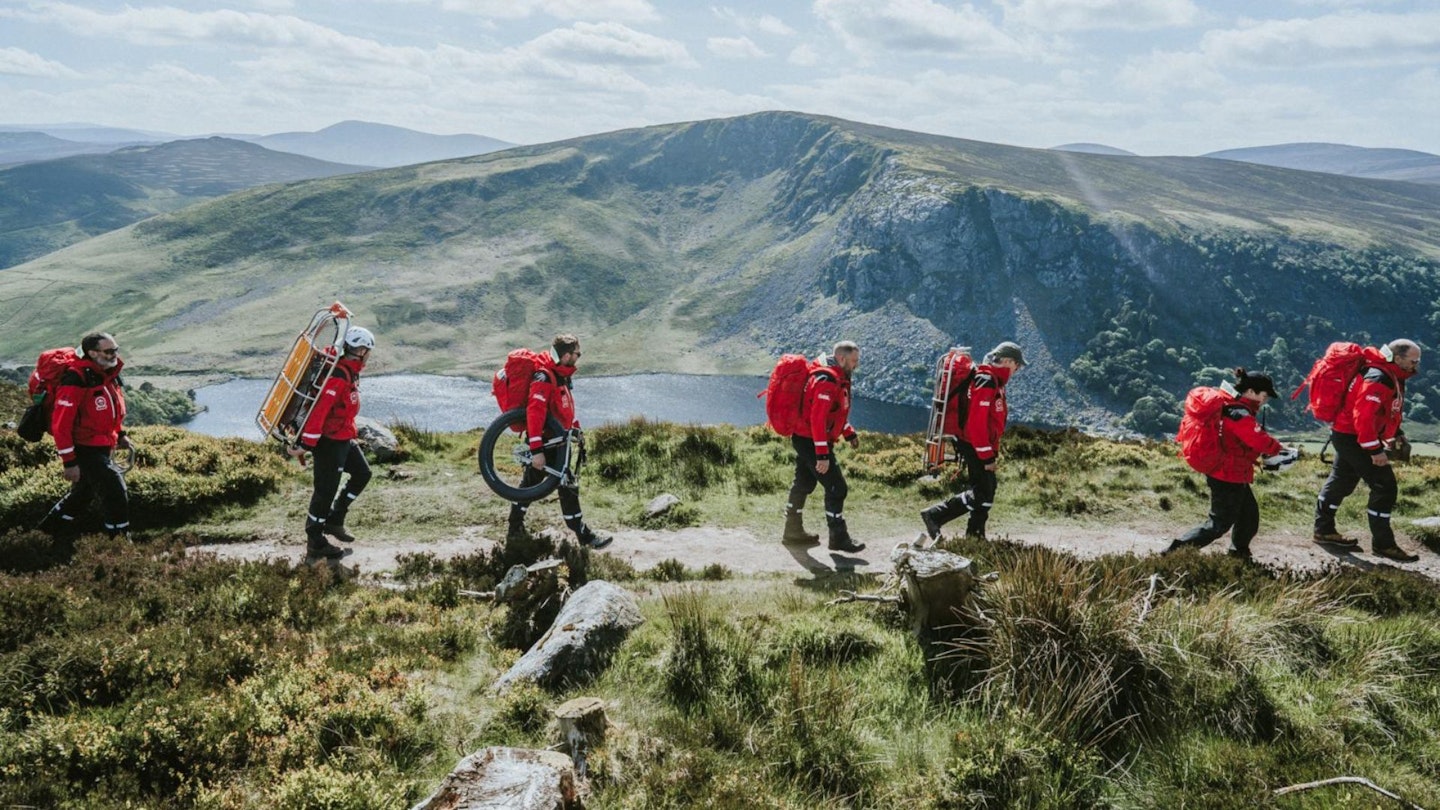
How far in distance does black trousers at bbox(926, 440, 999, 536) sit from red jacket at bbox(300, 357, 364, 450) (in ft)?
28.1

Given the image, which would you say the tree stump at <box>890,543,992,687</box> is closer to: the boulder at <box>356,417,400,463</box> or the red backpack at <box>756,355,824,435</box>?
the red backpack at <box>756,355,824,435</box>

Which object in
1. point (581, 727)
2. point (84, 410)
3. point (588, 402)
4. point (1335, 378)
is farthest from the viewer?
point (588, 402)

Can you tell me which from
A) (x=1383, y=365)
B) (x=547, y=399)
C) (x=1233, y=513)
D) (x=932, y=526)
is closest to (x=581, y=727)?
(x=547, y=399)

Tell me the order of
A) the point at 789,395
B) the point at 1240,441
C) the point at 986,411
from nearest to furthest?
the point at 1240,441
the point at 986,411
the point at 789,395

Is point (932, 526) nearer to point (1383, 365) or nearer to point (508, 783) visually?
point (1383, 365)

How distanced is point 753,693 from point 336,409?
7473mm

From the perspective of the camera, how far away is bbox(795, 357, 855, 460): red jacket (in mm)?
10711

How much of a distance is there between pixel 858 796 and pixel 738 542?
730 centimetres

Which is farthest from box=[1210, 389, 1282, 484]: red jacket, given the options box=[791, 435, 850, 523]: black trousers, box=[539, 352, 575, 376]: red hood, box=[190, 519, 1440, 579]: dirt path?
box=[539, 352, 575, 376]: red hood

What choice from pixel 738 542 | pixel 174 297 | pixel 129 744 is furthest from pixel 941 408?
pixel 174 297

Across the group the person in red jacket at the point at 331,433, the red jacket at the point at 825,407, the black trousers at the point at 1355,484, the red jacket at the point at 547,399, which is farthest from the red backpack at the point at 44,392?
the black trousers at the point at 1355,484

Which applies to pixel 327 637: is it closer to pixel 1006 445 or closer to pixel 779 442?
pixel 779 442

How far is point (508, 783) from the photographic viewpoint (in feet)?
14.7

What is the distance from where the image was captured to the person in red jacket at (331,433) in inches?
401
